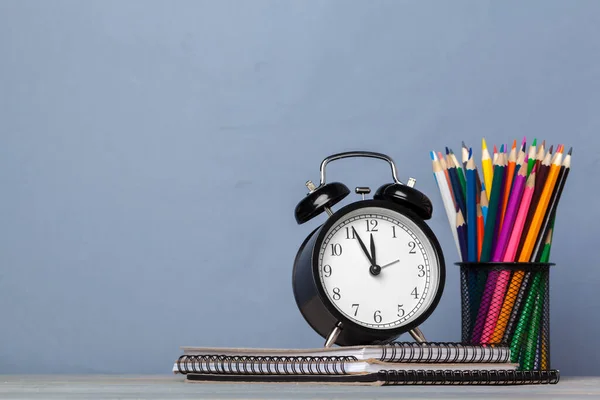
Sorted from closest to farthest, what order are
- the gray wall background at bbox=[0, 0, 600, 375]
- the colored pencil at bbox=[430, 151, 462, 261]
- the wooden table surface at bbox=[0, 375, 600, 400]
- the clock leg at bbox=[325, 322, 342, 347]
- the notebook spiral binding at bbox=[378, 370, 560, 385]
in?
1. the wooden table surface at bbox=[0, 375, 600, 400]
2. the notebook spiral binding at bbox=[378, 370, 560, 385]
3. the clock leg at bbox=[325, 322, 342, 347]
4. the colored pencil at bbox=[430, 151, 462, 261]
5. the gray wall background at bbox=[0, 0, 600, 375]

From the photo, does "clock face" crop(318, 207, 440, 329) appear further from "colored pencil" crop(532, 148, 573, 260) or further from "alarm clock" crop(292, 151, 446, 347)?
"colored pencil" crop(532, 148, 573, 260)

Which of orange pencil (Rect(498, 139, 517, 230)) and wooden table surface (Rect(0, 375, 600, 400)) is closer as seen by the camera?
wooden table surface (Rect(0, 375, 600, 400))

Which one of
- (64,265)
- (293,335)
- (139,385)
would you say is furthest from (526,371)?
(64,265)

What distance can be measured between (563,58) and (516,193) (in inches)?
21.1

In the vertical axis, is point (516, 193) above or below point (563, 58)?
below

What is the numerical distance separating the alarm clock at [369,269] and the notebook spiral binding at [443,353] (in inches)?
4.0

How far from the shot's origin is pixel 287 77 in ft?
4.79

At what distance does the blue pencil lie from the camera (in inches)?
41.9

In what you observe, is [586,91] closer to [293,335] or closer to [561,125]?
[561,125]

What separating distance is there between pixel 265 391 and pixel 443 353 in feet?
0.70

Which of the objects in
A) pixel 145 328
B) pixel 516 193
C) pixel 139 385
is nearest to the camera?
pixel 139 385

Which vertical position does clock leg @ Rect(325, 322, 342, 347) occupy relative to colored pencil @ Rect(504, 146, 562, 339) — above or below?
below

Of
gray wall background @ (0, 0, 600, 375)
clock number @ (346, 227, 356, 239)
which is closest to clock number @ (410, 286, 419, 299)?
clock number @ (346, 227, 356, 239)

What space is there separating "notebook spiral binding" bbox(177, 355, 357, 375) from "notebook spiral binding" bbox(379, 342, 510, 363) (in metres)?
0.04
